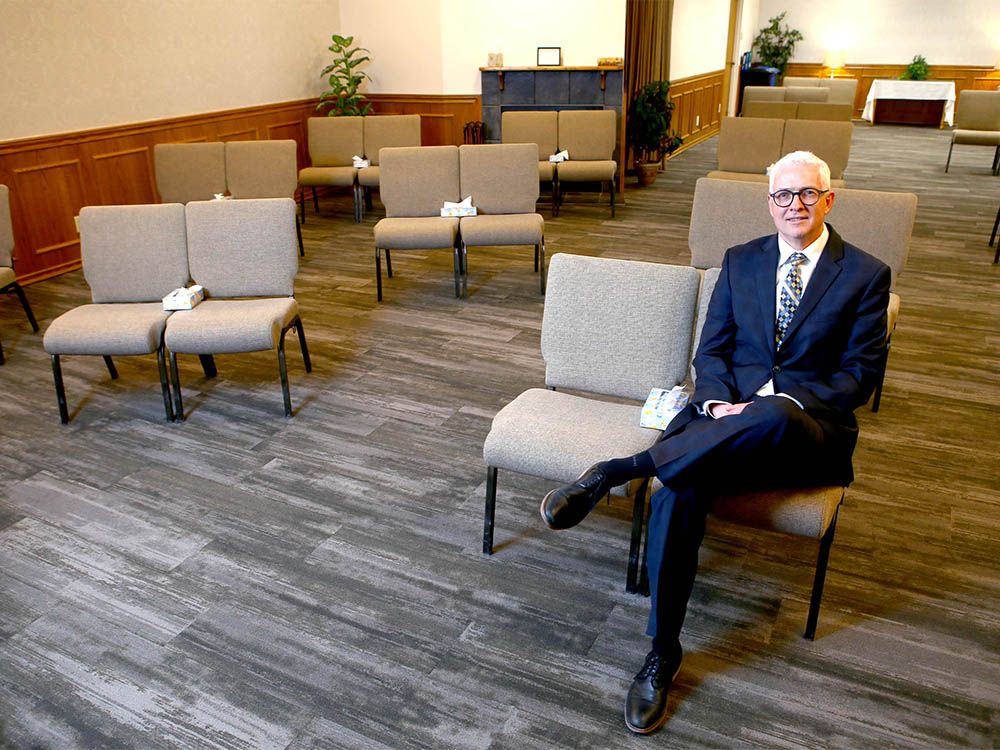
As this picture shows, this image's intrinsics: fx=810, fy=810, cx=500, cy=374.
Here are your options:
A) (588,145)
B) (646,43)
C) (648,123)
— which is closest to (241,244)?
(588,145)

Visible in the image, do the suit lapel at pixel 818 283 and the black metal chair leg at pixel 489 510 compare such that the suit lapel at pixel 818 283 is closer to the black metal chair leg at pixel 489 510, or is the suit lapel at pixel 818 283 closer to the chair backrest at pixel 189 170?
the black metal chair leg at pixel 489 510

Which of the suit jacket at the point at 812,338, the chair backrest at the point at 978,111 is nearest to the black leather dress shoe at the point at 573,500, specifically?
the suit jacket at the point at 812,338

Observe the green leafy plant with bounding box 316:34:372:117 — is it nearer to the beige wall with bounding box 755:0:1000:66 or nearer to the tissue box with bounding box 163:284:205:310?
the tissue box with bounding box 163:284:205:310

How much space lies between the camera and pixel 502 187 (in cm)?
582

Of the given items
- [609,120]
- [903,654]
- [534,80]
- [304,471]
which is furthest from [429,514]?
[534,80]

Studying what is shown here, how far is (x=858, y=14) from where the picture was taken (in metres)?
15.8

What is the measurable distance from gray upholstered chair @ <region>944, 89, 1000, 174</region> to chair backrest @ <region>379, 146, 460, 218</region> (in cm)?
706

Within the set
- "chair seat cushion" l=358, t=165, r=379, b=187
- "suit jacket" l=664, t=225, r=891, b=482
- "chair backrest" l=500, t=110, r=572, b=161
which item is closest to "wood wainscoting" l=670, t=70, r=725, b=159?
"chair backrest" l=500, t=110, r=572, b=161

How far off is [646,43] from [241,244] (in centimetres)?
708

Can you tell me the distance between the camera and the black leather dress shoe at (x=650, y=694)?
2184 mm

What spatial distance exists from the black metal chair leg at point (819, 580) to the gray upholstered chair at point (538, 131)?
5966 mm

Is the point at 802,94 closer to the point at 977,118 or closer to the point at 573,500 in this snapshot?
the point at 977,118

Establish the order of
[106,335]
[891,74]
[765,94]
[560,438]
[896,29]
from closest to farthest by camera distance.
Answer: [560,438] → [106,335] → [765,94] → [896,29] → [891,74]

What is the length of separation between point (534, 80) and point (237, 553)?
277 inches
